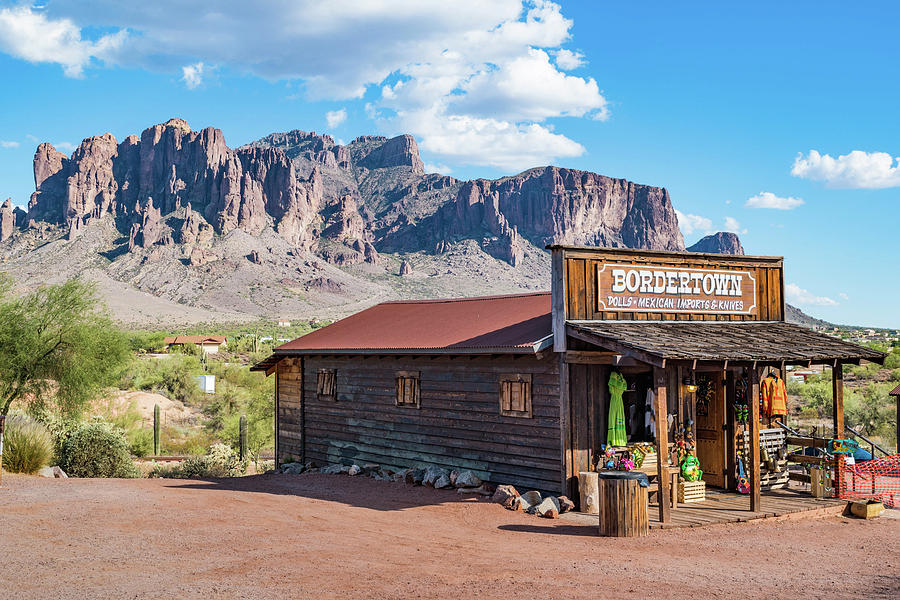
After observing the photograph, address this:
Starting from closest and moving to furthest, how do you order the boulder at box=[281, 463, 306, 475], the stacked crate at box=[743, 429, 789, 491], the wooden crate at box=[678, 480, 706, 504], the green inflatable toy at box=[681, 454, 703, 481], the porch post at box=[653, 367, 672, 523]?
1. the porch post at box=[653, 367, 672, 523]
2. the wooden crate at box=[678, 480, 706, 504]
3. the green inflatable toy at box=[681, 454, 703, 481]
4. the stacked crate at box=[743, 429, 789, 491]
5. the boulder at box=[281, 463, 306, 475]

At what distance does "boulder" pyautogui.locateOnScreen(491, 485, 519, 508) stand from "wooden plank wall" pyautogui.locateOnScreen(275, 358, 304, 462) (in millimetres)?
7228

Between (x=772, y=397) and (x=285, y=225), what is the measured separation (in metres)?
132

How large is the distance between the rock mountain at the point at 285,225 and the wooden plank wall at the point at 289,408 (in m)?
69.9

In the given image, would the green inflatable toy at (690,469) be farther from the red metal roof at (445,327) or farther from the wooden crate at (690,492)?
the red metal roof at (445,327)

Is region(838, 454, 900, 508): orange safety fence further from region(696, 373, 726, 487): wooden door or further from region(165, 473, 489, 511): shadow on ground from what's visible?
region(165, 473, 489, 511): shadow on ground

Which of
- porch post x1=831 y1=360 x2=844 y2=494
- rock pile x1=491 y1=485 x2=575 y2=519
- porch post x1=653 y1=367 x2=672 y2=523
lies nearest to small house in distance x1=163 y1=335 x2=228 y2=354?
rock pile x1=491 y1=485 x2=575 y2=519

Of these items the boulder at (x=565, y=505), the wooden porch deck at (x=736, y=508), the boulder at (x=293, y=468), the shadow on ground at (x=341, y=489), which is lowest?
the boulder at (x=293, y=468)

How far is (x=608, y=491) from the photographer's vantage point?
1052 centimetres

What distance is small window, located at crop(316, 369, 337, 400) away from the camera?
59.3 feet

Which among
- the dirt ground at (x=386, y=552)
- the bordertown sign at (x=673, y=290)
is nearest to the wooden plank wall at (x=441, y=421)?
the dirt ground at (x=386, y=552)

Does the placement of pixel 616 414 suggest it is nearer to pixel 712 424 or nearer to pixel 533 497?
pixel 533 497

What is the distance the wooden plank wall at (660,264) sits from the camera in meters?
12.9

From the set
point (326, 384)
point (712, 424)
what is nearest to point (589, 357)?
point (712, 424)

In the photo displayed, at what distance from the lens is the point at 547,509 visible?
12.0 metres
